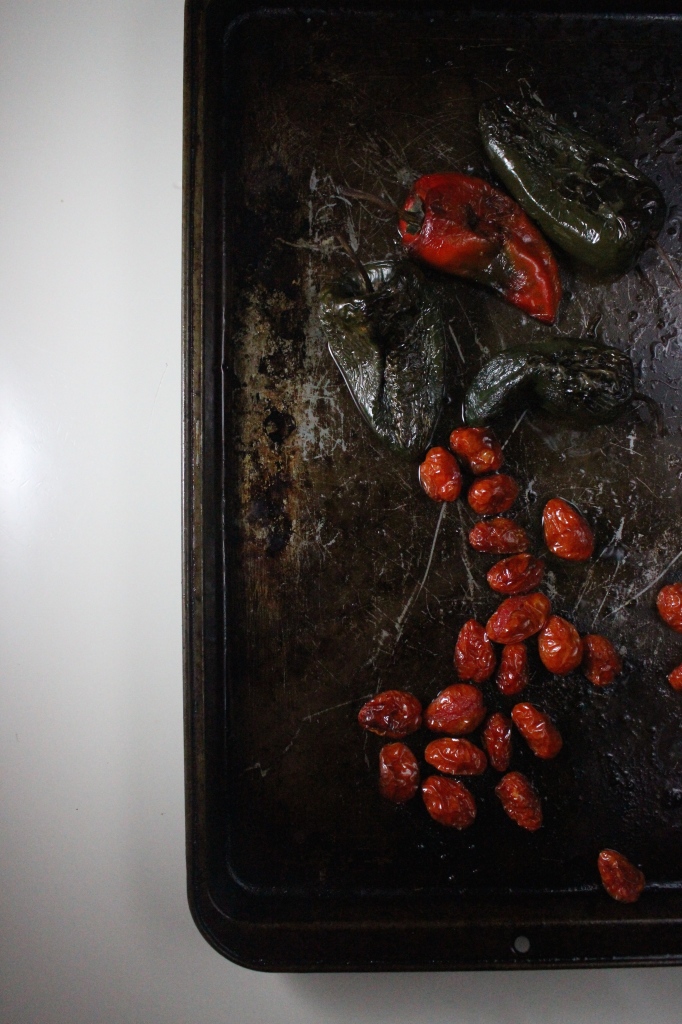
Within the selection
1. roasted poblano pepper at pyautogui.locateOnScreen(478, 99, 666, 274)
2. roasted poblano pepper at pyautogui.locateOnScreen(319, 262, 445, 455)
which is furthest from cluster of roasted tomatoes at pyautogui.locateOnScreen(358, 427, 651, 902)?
roasted poblano pepper at pyautogui.locateOnScreen(478, 99, 666, 274)

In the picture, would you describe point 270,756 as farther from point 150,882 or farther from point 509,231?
point 509,231

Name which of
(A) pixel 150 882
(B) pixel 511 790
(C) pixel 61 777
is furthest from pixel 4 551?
(B) pixel 511 790

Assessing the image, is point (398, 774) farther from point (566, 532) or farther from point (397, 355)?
point (397, 355)

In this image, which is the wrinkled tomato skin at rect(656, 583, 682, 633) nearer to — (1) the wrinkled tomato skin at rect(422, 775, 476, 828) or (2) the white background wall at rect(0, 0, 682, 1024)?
(1) the wrinkled tomato skin at rect(422, 775, 476, 828)

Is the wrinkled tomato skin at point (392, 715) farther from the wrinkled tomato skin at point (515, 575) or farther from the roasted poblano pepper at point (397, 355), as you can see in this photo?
the roasted poblano pepper at point (397, 355)

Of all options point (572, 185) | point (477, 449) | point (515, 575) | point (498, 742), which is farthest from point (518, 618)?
point (572, 185)

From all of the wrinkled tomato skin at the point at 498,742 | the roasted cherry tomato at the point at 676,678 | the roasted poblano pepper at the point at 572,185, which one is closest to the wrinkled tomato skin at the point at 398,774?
the wrinkled tomato skin at the point at 498,742
